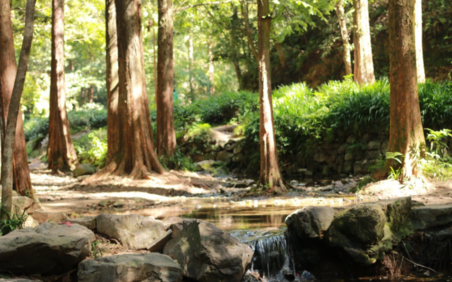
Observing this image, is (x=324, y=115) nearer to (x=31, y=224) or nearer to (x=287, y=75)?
(x=31, y=224)

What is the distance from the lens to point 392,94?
8.20m

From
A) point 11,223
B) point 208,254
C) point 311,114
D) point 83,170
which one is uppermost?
point 311,114

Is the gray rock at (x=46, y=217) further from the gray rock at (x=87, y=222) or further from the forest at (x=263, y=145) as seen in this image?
the gray rock at (x=87, y=222)

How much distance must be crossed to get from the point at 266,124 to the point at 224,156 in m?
6.38

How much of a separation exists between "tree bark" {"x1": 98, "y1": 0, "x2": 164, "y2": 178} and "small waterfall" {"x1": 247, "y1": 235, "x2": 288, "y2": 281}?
6.17 meters

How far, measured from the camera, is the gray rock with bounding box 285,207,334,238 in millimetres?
5133

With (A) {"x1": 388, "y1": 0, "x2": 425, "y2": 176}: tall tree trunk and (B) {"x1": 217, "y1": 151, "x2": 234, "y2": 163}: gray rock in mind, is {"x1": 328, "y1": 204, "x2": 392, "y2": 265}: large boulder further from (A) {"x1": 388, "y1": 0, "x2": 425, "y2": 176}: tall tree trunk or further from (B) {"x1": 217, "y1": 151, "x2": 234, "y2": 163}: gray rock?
(B) {"x1": 217, "y1": 151, "x2": 234, "y2": 163}: gray rock

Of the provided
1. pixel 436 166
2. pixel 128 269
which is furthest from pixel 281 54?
pixel 128 269

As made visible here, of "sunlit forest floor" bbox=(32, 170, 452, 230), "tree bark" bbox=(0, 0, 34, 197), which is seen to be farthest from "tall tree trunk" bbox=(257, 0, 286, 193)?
"tree bark" bbox=(0, 0, 34, 197)

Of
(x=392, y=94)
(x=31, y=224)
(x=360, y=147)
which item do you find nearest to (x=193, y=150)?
(x=360, y=147)

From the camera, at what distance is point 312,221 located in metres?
5.17

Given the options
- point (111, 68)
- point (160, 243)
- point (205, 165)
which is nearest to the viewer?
point (160, 243)

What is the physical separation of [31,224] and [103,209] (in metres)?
2.93

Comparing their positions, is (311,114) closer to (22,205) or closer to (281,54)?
(22,205)
